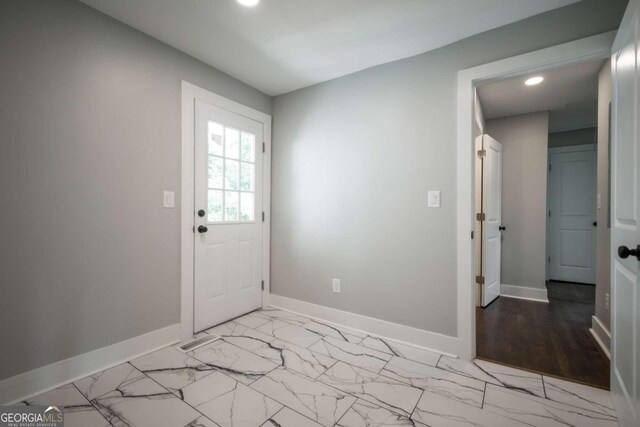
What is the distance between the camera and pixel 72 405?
1.52 metres

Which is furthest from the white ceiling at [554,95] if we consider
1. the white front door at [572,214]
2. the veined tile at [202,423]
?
the veined tile at [202,423]

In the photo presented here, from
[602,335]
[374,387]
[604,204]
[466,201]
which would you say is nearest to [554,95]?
[604,204]

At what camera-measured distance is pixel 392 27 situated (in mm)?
1971

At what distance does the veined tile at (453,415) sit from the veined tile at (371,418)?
81 mm

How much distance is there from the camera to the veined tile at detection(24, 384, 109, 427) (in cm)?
139

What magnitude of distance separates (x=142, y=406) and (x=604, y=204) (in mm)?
3618

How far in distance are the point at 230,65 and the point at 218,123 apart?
0.52 metres

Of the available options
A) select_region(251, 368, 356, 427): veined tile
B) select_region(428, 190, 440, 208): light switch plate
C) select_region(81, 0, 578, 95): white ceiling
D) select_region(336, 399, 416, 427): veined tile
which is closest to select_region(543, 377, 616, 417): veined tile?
select_region(336, 399, 416, 427): veined tile

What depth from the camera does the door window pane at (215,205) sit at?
2547 mm

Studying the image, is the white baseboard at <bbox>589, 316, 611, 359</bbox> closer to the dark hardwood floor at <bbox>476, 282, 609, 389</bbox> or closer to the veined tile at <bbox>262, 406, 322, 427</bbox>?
the dark hardwood floor at <bbox>476, 282, 609, 389</bbox>

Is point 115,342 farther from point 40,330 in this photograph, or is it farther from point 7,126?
point 7,126

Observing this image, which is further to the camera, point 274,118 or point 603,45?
point 274,118

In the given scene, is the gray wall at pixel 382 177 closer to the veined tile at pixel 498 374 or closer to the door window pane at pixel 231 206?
the veined tile at pixel 498 374

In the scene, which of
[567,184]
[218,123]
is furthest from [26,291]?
[567,184]
